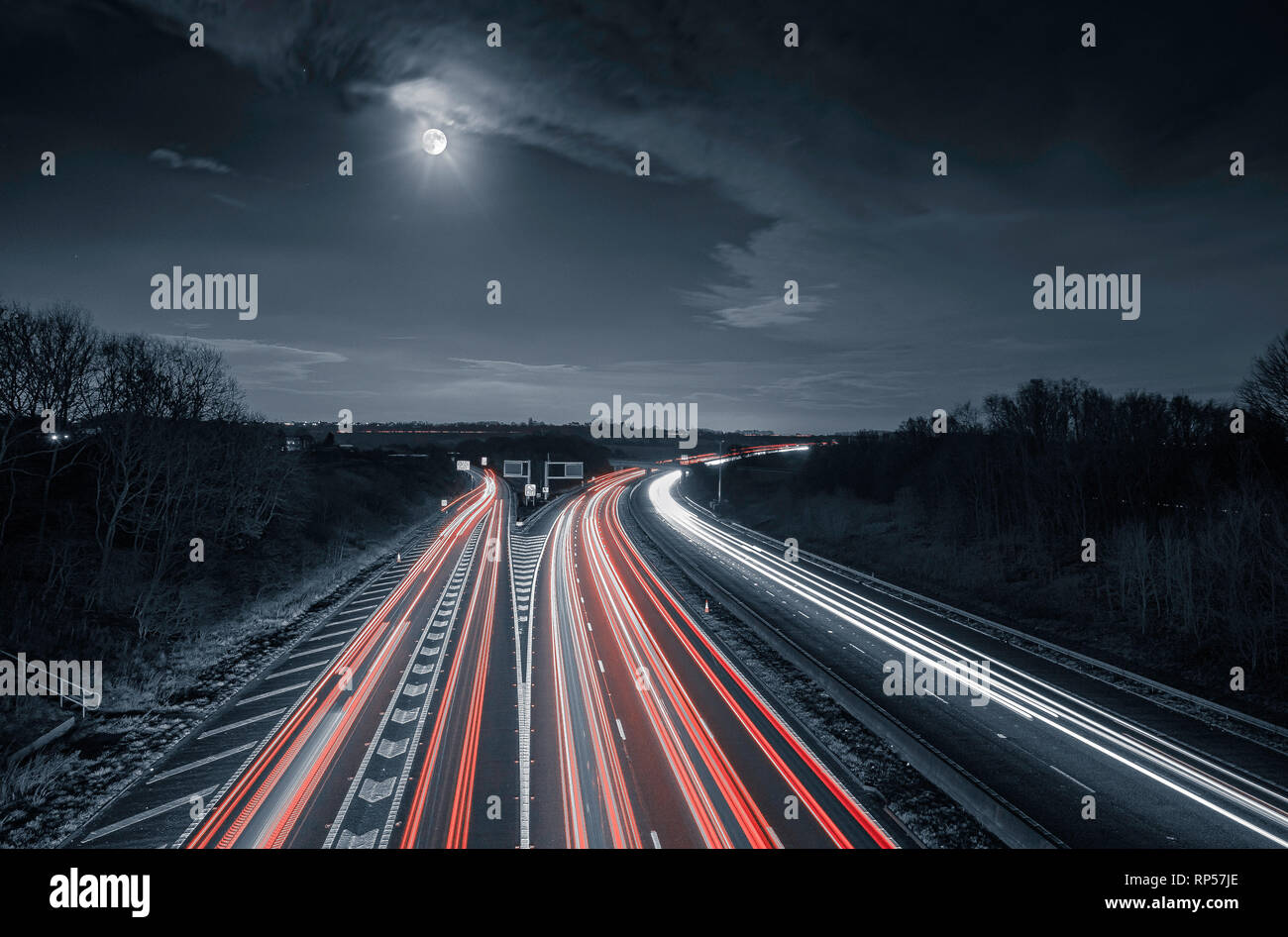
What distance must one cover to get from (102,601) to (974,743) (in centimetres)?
3600

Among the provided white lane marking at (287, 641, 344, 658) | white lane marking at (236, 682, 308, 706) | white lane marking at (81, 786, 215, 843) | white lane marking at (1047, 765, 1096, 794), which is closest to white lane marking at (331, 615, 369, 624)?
white lane marking at (287, 641, 344, 658)

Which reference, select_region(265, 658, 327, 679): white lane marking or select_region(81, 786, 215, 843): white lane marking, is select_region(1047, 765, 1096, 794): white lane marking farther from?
select_region(265, 658, 327, 679): white lane marking

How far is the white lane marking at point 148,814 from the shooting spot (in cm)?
1301

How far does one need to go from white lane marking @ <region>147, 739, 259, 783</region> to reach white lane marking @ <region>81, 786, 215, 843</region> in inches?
59.8

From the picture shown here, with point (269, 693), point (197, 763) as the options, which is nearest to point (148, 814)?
point (197, 763)

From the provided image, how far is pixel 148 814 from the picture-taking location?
1369 cm

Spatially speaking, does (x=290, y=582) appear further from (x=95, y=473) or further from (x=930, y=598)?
(x=930, y=598)

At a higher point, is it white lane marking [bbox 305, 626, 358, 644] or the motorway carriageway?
white lane marking [bbox 305, 626, 358, 644]

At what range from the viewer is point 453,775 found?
1530 centimetres

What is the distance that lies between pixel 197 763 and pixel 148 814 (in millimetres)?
2386

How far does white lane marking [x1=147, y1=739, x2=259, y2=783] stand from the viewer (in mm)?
15302

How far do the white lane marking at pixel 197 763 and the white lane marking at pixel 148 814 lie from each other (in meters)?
1.52
